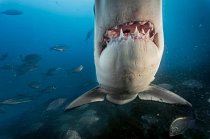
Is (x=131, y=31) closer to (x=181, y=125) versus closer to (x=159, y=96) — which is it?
(x=159, y=96)

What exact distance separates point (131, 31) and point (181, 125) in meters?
5.12

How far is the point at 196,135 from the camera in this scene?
378 inches

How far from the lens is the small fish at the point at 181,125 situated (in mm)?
7082

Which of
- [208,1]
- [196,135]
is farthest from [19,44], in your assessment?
[196,135]

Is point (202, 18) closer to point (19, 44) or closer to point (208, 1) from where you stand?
point (208, 1)

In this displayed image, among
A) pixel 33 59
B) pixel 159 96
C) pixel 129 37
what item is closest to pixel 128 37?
pixel 129 37

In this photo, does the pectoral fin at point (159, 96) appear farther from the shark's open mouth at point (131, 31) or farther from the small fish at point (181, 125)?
the small fish at point (181, 125)

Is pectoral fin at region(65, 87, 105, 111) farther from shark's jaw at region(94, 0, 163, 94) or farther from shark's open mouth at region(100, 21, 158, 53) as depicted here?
shark's open mouth at region(100, 21, 158, 53)

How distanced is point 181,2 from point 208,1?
18.5ft

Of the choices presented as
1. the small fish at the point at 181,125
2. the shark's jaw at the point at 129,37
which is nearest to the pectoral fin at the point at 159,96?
the shark's jaw at the point at 129,37

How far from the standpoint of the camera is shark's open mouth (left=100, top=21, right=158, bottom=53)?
2.60 meters

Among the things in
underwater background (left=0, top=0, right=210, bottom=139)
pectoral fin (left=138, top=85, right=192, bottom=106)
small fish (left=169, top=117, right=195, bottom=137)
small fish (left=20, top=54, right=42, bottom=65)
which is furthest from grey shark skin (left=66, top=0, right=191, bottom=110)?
small fish (left=20, top=54, right=42, bottom=65)

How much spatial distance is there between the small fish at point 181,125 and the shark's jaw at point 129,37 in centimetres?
447

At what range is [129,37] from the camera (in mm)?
2582
